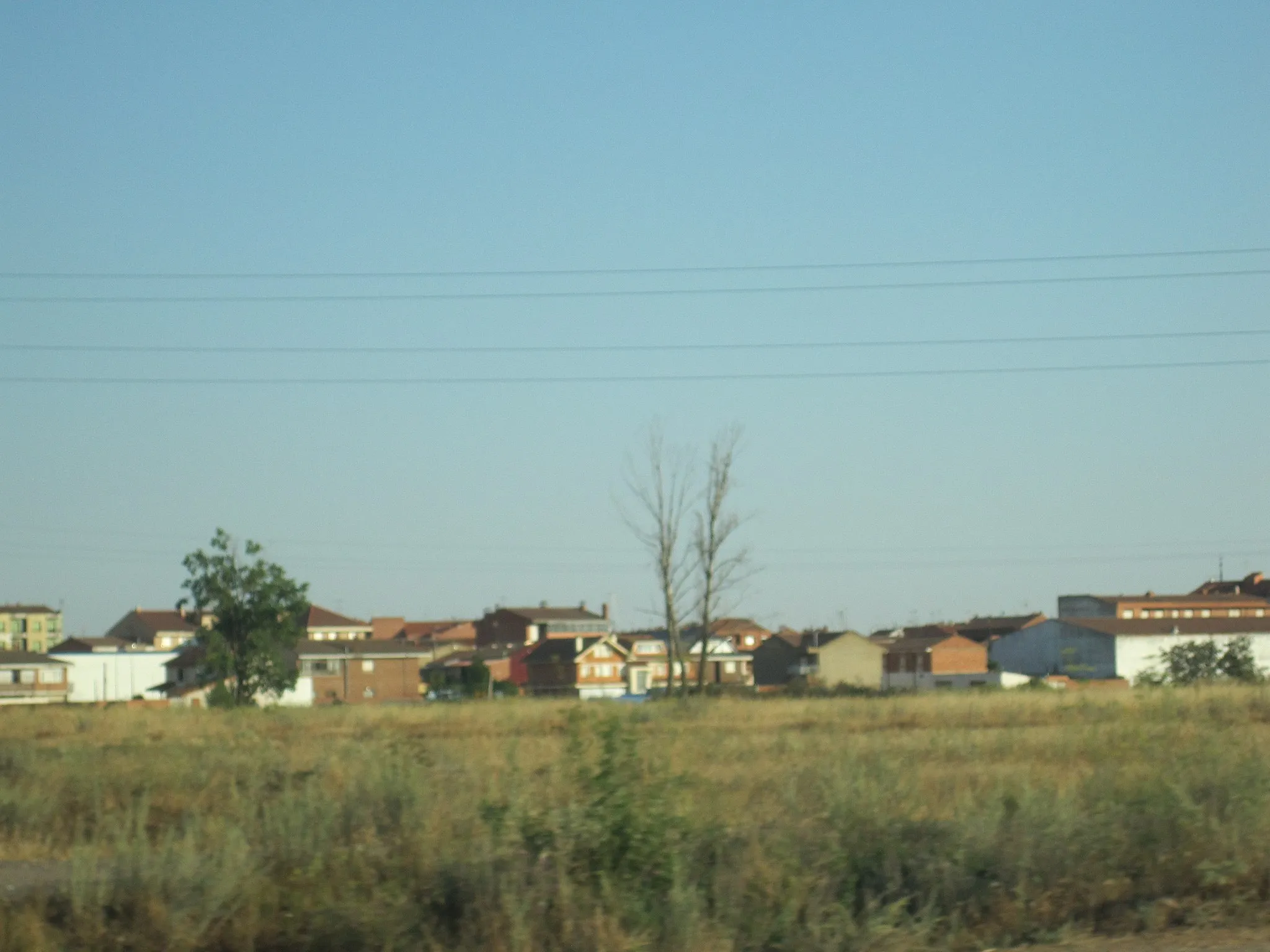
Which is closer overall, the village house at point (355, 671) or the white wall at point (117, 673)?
the village house at point (355, 671)

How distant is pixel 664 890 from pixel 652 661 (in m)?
96.3

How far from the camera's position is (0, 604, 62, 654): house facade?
503 feet

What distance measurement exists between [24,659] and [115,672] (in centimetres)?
1008

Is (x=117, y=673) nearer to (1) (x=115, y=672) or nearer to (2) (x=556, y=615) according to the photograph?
(1) (x=115, y=672)

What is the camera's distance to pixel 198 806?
1464 centimetres

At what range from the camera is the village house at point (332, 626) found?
122125 millimetres

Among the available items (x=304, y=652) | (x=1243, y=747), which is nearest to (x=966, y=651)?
(x=304, y=652)

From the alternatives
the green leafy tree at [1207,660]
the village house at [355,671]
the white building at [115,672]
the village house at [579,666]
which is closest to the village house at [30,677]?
the white building at [115,672]

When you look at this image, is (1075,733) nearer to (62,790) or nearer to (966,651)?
(62,790)

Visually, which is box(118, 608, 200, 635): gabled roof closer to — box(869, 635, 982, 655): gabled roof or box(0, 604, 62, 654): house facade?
box(0, 604, 62, 654): house facade

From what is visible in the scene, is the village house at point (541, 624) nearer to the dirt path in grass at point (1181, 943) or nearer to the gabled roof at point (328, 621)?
the gabled roof at point (328, 621)

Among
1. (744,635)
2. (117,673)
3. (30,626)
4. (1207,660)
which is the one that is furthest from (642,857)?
(30,626)

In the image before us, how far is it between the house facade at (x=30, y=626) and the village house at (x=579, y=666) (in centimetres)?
7519

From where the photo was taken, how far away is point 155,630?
5851 inches
